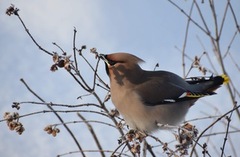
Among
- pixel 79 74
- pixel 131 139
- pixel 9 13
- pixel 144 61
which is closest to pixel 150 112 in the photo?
pixel 144 61

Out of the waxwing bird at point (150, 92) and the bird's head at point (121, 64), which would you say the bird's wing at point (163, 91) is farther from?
the bird's head at point (121, 64)

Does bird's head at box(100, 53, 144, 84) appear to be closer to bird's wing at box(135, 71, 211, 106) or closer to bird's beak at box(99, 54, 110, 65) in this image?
bird's beak at box(99, 54, 110, 65)

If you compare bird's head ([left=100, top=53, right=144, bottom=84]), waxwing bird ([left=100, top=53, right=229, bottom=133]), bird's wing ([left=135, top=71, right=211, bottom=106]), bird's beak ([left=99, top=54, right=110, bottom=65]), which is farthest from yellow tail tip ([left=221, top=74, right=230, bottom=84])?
bird's beak ([left=99, top=54, right=110, bottom=65])

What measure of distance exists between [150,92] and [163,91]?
0.37ft

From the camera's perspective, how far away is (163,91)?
3.14 m

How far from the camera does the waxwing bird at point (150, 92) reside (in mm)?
2975

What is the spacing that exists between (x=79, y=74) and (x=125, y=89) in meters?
0.76

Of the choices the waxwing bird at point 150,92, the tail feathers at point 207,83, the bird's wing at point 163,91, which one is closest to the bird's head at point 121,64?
the waxwing bird at point 150,92

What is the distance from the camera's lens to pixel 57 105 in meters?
2.42

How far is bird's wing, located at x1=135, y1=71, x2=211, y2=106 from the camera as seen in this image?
10.2ft

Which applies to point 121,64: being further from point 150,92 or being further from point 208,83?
point 208,83

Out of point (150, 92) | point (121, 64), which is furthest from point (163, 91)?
point (121, 64)

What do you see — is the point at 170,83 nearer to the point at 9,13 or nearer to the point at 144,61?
the point at 144,61

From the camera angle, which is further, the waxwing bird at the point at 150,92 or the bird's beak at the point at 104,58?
the waxwing bird at the point at 150,92
